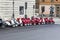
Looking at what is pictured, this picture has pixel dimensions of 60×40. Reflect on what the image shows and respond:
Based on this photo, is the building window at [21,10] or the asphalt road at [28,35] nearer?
the asphalt road at [28,35]

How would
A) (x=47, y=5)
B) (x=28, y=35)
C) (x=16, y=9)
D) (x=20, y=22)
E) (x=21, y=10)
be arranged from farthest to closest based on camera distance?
(x=47, y=5) → (x=21, y=10) → (x=16, y=9) → (x=20, y=22) → (x=28, y=35)

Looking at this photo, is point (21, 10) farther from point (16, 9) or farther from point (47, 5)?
point (47, 5)

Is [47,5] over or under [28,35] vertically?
over

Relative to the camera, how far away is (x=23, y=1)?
138 ft

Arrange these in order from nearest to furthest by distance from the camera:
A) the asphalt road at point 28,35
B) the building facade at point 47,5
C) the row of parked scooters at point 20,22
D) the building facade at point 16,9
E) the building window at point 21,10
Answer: the asphalt road at point 28,35
the row of parked scooters at point 20,22
the building facade at point 16,9
the building window at point 21,10
the building facade at point 47,5

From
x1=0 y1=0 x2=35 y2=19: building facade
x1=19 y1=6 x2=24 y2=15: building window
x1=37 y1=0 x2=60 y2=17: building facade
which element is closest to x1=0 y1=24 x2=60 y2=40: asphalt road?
x1=0 y1=0 x2=35 y2=19: building facade

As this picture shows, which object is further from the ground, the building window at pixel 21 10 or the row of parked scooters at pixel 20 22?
the building window at pixel 21 10

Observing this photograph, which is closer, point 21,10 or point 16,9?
point 16,9

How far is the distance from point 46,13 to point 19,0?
2695cm

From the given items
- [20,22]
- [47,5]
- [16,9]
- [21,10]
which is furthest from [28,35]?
[47,5]

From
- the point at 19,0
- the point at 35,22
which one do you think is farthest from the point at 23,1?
the point at 35,22

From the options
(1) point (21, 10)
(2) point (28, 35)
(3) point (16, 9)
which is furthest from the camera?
(1) point (21, 10)

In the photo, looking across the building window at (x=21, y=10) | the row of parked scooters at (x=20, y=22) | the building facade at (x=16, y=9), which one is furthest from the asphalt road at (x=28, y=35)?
the building window at (x=21, y=10)

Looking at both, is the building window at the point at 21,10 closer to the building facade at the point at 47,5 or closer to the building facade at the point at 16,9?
the building facade at the point at 16,9
